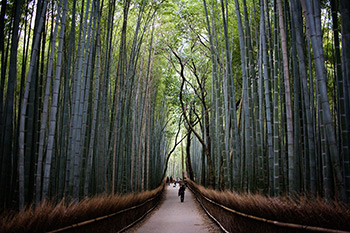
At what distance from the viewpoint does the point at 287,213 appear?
2.22m


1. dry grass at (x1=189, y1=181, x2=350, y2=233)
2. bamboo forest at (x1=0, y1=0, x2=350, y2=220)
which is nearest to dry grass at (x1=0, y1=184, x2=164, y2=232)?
bamboo forest at (x1=0, y1=0, x2=350, y2=220)

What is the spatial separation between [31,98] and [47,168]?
0.69 m

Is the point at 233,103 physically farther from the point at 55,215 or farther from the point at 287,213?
the point at 55,215

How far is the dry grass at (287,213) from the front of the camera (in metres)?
1.70

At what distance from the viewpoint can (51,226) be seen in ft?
7.29

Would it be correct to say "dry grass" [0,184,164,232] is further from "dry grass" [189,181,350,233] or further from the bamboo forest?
"dry grass" [189,181,350,233]

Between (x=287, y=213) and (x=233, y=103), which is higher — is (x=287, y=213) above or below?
below

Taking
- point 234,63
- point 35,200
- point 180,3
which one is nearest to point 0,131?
point 35,200

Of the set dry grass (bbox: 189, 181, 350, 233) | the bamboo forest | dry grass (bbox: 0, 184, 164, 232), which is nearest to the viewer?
dry grass (bbox: 189, 181, 350, 233)

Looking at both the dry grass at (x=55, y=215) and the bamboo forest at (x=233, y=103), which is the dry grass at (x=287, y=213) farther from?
the dry grass at (x=55, y=215)

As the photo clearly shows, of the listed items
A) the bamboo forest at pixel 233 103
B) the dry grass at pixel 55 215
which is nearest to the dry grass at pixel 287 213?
the bamboo forest at pixel 233 103

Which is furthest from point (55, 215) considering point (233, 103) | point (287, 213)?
point (233, 103)

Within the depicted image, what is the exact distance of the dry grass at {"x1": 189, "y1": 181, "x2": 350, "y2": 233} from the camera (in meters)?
1.70

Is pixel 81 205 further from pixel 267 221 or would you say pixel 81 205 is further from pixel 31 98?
pixel 267 221
